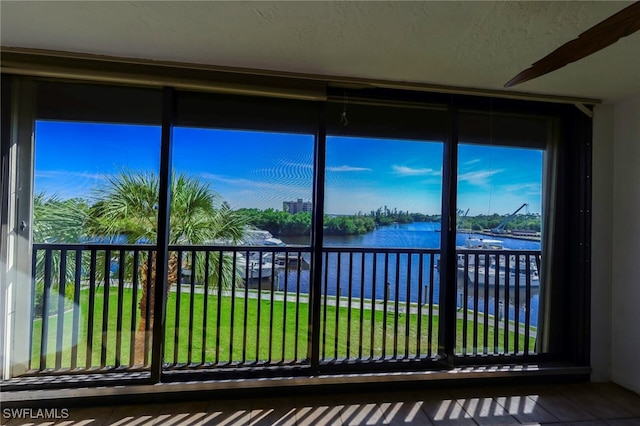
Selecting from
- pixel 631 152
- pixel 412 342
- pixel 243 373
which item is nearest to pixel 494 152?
pixel 631 152

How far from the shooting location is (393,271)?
2.59 metres

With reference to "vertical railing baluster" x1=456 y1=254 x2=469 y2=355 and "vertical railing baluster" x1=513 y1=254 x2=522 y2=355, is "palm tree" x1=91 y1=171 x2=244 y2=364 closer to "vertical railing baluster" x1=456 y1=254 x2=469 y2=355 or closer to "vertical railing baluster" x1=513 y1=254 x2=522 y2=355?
"vertical railing baluster" x1=456 y1=254 x2=469 y2=355

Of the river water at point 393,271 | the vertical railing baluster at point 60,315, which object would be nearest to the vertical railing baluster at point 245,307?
the river water at point 393,271

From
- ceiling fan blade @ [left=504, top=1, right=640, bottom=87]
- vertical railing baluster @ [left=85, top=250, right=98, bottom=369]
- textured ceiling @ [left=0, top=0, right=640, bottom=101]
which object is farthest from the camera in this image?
vertical railing baluster @ [left=85, top=250, right=98, bottom=369]

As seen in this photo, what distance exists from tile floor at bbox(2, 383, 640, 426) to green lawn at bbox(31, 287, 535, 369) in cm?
31

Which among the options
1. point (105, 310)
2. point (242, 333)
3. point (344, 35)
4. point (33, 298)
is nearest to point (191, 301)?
point (242, 333)

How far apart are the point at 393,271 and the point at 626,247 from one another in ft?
5.56

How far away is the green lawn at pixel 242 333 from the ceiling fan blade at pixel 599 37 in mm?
1818

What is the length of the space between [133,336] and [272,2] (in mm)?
2247

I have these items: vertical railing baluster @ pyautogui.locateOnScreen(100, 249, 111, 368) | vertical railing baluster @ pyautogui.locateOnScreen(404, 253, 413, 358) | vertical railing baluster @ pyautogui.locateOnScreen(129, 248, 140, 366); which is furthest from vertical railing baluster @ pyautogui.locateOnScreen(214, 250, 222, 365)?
vertical railing baluster @ pyautogui.locateOnScreen(404, 253, 413, 358)

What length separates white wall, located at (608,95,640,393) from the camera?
226 centimetres

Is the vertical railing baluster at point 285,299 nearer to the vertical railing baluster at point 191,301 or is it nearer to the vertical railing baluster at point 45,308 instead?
the vertical railing baluster at point 191,301

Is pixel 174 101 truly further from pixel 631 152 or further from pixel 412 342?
pixel 631 152

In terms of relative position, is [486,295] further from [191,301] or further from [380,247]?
[191,301]
